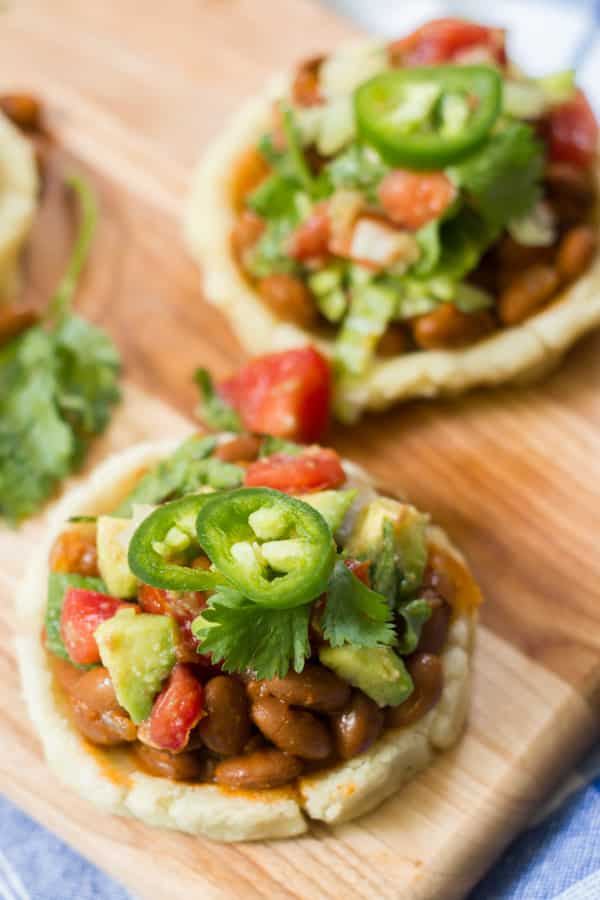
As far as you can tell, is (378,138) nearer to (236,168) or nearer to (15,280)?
(236,168)

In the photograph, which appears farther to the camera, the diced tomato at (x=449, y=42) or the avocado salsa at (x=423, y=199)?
the diced tomato at (x=449, y=42)

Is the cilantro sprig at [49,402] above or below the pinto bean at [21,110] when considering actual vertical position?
below

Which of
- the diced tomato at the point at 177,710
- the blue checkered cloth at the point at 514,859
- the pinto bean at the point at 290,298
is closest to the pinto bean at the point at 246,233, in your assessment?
the pinto bean at the point at 290,298

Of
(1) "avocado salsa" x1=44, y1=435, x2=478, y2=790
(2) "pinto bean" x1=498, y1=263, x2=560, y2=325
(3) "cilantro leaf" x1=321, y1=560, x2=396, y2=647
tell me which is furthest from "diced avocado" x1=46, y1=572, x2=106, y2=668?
(2) "pinto bean" x1=498, y1=263, x2=560, y2=325

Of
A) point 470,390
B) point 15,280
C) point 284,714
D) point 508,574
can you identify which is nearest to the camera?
point 284,714

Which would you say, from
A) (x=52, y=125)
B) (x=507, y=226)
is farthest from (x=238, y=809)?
(x=52, y=125)

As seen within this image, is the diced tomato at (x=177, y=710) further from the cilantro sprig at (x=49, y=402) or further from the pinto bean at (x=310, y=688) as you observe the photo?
the cilantro sprig at (x=49, y=402)
